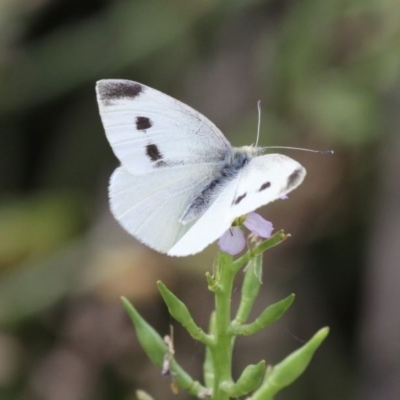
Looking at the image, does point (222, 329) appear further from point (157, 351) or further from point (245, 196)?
point (245, 196)

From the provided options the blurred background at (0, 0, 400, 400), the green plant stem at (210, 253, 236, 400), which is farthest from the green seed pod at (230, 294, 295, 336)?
the blurred background at (0, 0, 400, 400)

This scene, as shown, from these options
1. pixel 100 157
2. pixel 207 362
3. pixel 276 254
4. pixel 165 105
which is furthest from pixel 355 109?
pixel 207 362

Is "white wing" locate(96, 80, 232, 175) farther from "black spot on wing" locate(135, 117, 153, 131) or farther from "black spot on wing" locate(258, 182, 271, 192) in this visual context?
"black spot on wing" locate(258, 182, 271, 192)

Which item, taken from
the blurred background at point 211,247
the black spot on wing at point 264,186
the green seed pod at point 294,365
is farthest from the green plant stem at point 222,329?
the blurred background at point 211,247

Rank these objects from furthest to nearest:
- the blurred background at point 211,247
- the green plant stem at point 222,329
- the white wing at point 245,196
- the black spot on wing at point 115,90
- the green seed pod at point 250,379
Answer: the blurred background at point 211,247 < the black spot on wing at point 115,90 < the green plant stem at point 222,329 < the green seed pod at point 250,379 < the white wing at point 245,196

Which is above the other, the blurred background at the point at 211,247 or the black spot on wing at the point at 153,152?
the black spot on wing at the point at 153,152

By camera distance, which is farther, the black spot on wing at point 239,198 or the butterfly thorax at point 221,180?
the butterfly thorax at point 221,180

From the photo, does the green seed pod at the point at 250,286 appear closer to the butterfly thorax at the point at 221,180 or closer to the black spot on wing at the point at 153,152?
the butterfly thorax at the point at 221,180
